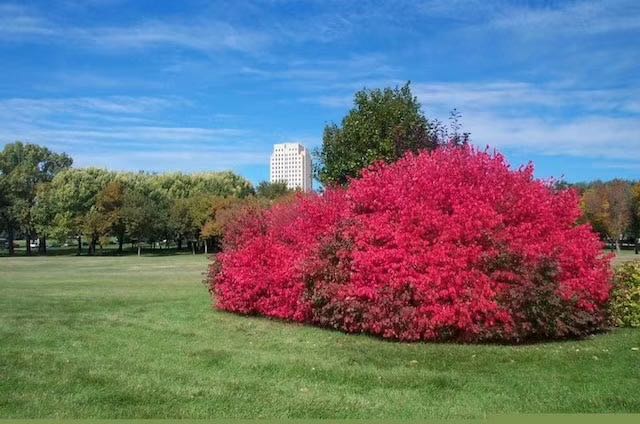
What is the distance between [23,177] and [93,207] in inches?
500

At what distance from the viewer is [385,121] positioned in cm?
2292

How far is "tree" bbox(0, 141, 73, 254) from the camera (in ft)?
266

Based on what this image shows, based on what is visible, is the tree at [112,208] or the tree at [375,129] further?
the tree at [112,208]

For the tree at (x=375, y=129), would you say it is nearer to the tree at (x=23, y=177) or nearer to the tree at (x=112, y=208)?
the tree at (x=112, y=208)

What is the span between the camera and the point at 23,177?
8394 centimetres

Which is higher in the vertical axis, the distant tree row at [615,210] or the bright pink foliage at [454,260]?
the distant tree row at [615,210]

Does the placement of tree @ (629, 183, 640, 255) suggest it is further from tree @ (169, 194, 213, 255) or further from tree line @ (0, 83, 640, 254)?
tree @ (169, 194, 213, 255)

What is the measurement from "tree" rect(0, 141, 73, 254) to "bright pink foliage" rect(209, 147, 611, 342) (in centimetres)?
7698

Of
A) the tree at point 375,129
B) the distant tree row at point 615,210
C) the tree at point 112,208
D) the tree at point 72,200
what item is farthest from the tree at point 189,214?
the tree at point 375,129

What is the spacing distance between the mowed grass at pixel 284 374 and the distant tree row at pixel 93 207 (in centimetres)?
6137

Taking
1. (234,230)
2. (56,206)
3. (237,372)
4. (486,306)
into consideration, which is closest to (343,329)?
(486,306)

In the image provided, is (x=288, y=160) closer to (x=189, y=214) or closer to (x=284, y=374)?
(x=189, y=214)

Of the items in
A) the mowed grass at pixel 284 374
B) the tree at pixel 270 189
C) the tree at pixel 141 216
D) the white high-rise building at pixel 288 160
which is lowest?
the mowed grass at pixel 284 374

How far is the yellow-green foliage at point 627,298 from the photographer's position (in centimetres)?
1238
